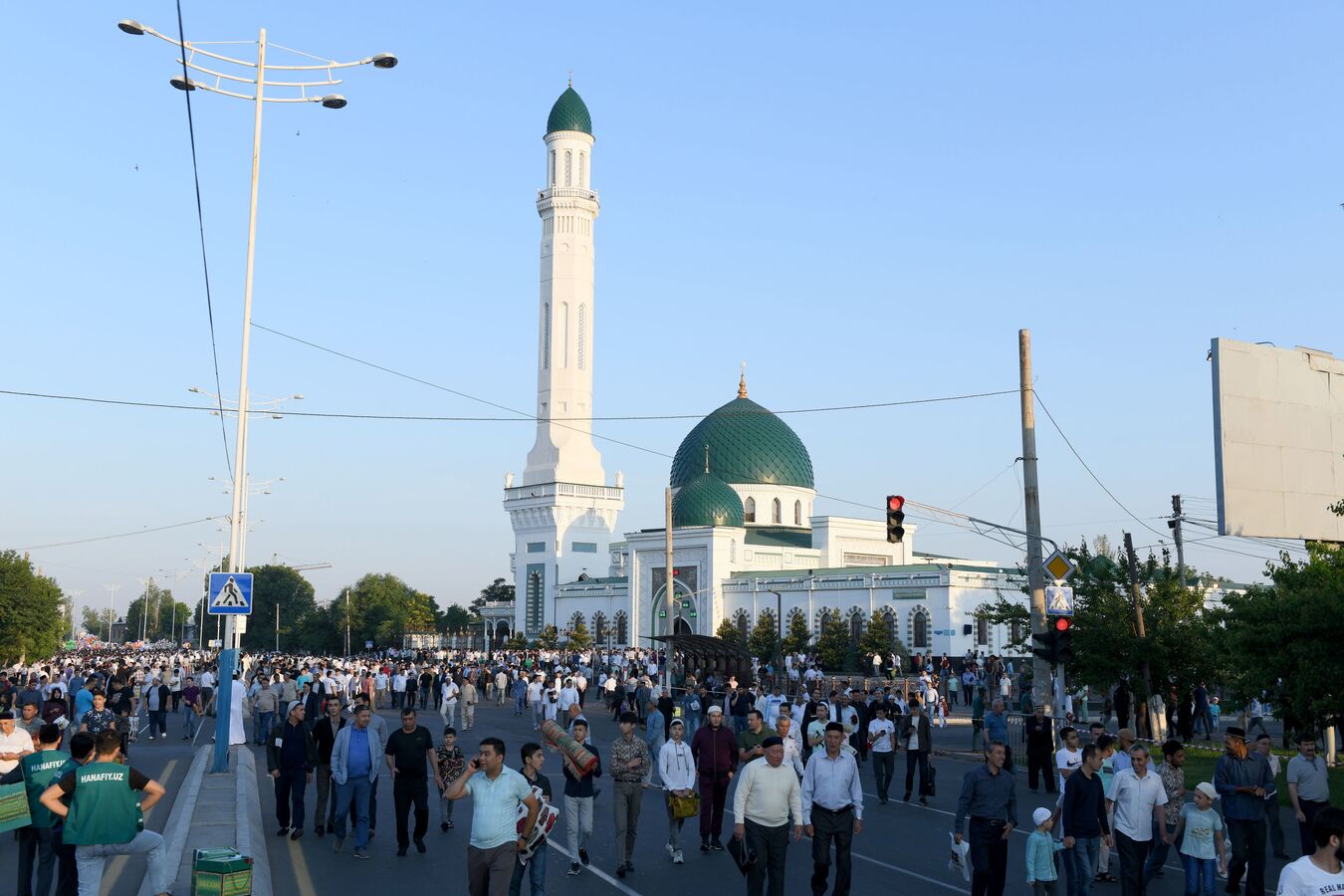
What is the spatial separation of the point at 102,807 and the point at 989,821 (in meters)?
6.29

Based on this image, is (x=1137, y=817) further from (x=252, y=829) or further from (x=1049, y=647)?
(x=1049, y=647)

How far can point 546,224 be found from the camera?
85.5 meters

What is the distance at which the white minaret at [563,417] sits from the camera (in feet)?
278

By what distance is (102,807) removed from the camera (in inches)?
344

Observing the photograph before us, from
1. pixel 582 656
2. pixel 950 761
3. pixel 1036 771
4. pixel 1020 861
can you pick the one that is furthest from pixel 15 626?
pixel 1020 861

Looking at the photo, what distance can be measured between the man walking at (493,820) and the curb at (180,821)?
2535mm

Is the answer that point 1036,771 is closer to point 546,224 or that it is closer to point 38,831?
point 38,831

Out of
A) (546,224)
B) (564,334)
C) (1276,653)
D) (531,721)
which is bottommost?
(531,721)

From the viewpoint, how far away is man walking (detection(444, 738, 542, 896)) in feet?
30.2

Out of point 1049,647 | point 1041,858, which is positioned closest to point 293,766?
point 1041,858

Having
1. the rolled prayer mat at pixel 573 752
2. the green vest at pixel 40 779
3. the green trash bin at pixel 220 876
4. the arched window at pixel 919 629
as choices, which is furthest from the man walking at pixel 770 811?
the arched window at pixel 919 629

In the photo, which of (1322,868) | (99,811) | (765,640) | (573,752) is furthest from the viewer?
(765,640)

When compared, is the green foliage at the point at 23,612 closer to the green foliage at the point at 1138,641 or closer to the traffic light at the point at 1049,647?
the green foliage at the point at 1138,641

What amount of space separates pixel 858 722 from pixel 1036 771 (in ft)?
10.3
